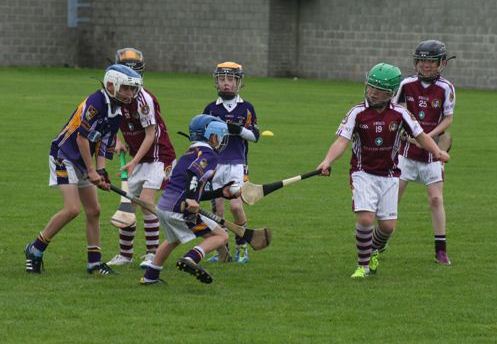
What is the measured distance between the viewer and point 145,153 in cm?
1048

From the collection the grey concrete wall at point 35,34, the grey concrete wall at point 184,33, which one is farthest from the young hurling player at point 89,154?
the grey concrete wall at point 35,34

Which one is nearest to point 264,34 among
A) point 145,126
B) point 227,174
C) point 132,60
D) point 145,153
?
point 227,174

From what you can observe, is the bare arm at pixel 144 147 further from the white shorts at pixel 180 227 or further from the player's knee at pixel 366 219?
the player's knee at pixel 366 219

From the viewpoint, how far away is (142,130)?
1075 centimetres

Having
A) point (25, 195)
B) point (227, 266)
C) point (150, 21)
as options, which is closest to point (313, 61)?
point (150, 21)

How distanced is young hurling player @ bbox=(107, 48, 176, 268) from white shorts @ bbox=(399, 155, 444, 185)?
86.8 inches

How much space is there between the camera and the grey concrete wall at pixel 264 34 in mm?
39500

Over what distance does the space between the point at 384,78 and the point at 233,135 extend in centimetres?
169

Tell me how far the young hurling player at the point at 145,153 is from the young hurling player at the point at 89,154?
320 mm

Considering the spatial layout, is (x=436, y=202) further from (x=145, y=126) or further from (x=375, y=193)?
(x=145, y=126)

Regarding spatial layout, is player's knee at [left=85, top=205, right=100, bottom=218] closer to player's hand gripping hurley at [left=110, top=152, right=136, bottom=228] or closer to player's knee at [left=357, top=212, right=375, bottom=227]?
player's hand gripping hurley at [left=110, top=152, right=136, bottom=228]

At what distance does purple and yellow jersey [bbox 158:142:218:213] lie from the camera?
942 centimetres

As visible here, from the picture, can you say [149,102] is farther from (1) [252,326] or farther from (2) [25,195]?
(2) [25,195]

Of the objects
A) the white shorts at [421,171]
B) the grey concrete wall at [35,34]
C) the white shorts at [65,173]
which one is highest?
the white shorts at [65,173]
